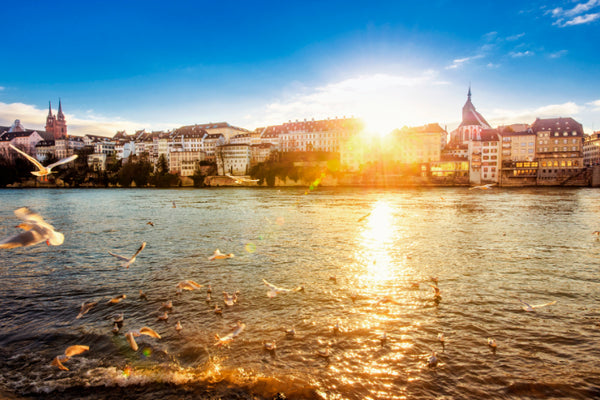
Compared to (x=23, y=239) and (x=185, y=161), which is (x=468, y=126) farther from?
(x=23, y=239)

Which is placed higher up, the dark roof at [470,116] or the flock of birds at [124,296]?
the dark roof at [470,116]

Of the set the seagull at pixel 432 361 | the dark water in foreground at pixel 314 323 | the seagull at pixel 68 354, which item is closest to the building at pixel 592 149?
the dark water in foreground at pixel 314 323

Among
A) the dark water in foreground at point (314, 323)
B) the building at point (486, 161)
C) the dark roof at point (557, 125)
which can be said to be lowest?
the dark water in foreground at point (314, 323)

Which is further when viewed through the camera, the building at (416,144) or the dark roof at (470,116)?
the dark roof at (470,116)

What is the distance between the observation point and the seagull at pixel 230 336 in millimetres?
6754

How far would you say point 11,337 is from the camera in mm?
7395

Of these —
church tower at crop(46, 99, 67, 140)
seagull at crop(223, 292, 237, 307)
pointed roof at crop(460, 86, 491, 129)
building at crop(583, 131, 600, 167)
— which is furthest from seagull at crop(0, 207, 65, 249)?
church tower at crop(46, 99, 67, 140)

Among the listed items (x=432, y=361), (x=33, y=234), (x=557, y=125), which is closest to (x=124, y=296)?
(x=33, y=234)

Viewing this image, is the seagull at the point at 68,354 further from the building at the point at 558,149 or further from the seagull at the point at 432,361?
the building at the point at 558,149

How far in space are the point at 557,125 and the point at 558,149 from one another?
8372 millimetres

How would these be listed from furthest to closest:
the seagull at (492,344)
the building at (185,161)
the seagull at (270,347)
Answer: the building at (185,161) < the seagull at (492,344) < the seagull at (270,347)

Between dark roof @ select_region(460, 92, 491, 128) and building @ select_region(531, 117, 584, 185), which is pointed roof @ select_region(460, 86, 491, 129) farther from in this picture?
building @ select_region(531, 117, 584, 185)

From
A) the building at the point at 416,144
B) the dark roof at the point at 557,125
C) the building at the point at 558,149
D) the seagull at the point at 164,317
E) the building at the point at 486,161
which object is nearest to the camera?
the seagull at the point at 164,317

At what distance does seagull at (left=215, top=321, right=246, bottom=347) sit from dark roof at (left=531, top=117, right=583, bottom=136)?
128 metres
